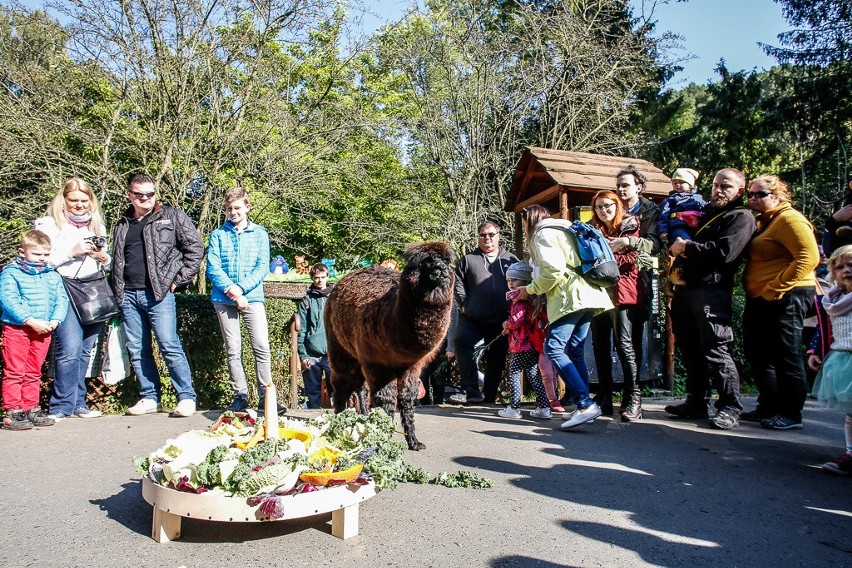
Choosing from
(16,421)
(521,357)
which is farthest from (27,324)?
(521,357)

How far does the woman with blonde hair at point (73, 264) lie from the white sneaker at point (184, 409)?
0.90 meters

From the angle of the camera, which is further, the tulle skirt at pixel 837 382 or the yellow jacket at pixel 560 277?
the yellow jacket at pixel 560 277

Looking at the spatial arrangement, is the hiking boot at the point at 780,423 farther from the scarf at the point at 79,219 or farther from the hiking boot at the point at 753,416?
the scarf at the point at 79,219

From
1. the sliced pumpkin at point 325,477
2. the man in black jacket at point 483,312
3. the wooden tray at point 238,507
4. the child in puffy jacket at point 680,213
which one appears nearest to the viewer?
the wooden tray at point 238,507

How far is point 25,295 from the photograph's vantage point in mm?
5801

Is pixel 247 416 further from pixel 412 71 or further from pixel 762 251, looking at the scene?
pixel 412 71

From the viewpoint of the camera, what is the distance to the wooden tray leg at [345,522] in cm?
312

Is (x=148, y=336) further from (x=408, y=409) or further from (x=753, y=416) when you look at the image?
(x=753, y=416)

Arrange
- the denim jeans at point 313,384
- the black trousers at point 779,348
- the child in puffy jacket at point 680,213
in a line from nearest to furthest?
the black trousers at point 779,348, the child in puffy jacket at point 680,213, the denim jeans at point 313,384

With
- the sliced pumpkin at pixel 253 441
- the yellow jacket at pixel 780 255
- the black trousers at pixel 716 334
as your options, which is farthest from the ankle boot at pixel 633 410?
the sliced pumpkin at pixel 253 441

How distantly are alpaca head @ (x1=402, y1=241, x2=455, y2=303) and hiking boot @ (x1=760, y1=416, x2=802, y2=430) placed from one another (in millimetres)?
3369

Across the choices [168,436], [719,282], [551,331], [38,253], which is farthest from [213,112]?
[719,282]

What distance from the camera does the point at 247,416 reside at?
4262mm

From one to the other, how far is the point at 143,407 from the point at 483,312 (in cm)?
404
